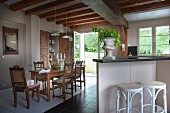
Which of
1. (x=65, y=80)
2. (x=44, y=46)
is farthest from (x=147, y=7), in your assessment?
(x=44, y=46)

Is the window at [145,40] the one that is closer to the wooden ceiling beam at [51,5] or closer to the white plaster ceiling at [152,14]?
the white plaster ceiling at [152,14]

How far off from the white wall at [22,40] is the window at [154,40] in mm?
4474

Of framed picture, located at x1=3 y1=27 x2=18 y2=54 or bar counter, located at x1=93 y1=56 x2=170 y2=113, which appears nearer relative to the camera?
bar counter, located at x1=93 y1=56 x2=170 y2=113

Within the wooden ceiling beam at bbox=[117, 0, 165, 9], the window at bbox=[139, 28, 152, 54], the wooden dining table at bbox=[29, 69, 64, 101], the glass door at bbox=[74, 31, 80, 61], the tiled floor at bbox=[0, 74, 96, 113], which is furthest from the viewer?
the glass door at bbox=[74, 31, 80, 61]

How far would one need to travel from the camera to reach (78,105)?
3230 mm

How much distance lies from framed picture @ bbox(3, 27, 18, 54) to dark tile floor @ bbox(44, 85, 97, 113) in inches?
105

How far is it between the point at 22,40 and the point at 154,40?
5.34m

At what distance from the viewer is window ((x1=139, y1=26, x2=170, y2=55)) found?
218 inches

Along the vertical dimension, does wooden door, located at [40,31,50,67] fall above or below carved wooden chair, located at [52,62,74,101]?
above

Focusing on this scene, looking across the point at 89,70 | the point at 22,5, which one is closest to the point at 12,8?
the point at 22,5

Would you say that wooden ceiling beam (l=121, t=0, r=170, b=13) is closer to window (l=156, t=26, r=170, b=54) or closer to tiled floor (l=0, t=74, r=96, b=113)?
window (l=156, t=26, r=170, b=54)

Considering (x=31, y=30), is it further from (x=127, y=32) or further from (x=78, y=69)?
(x=127, y=32)

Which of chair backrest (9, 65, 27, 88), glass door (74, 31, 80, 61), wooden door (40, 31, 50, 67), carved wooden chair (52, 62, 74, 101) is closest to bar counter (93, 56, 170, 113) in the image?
carved wooden chair (52, 62, 74, 101)

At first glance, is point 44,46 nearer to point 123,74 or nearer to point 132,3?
point 132,3
